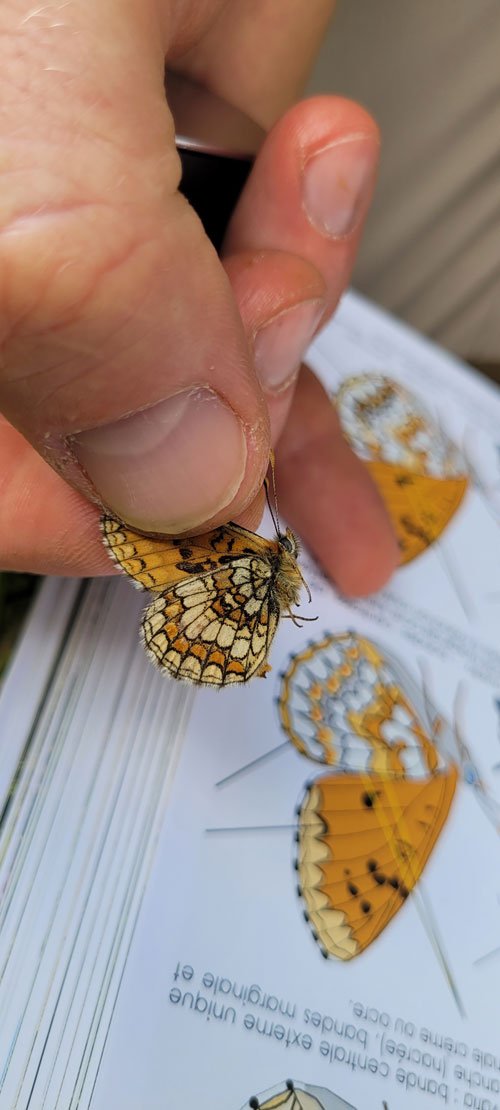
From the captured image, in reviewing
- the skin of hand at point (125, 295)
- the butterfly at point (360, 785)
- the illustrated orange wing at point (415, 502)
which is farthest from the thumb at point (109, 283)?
the illustrated orange wing at point (415, 502)

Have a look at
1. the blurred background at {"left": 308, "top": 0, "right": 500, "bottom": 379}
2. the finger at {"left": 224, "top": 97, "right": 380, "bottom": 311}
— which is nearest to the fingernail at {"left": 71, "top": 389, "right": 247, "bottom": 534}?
the finger at {"left": 224, "top": 97, "right": 380, "bottom": 311}

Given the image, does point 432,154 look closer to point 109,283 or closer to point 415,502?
point 415,502

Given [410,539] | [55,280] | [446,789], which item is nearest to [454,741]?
[446,789]

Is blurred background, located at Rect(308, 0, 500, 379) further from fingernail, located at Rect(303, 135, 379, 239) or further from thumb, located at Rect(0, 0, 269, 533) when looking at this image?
thumb, located at Rect(0, 0, 269, 533)

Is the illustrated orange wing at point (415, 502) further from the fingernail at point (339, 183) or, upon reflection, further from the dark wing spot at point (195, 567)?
the dark wing spot at point (195, 567)

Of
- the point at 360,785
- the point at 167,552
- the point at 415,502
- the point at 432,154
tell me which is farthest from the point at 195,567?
the point at 432,154
